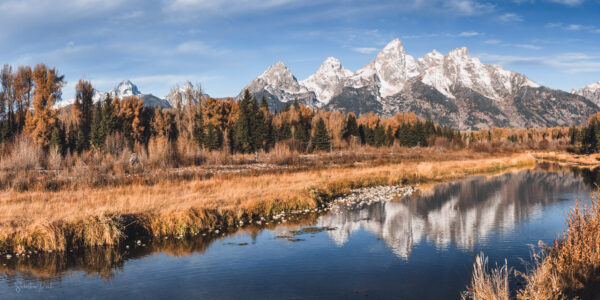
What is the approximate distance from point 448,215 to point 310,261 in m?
11.9

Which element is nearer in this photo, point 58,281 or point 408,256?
point 58,281

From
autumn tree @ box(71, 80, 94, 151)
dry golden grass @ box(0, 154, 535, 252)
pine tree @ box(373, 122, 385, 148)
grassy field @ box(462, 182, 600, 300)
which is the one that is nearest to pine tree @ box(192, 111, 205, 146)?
autumn tree @ box(71, 80, 94, 151)

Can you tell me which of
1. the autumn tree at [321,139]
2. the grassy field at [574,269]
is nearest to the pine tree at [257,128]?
the autumn tree at [321,139]

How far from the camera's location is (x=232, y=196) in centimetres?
2445

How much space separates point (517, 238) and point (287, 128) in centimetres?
7749

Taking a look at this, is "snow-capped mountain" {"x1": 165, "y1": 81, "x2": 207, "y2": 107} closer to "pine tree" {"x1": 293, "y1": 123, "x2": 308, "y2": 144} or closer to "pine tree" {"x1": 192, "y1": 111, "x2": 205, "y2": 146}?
"pine tree" {"x1": 192, "y1": 111, "x2": 205, "y2": 146}

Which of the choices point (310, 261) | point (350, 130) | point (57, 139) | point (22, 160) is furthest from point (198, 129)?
point (310, 261)

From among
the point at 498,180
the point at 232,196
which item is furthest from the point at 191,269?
the point at 498,180

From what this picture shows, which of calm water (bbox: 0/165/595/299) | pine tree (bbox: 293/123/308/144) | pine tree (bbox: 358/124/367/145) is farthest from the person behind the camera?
pine tree (bbox: 358/124/367/145)

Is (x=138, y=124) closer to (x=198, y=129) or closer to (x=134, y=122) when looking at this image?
(x=134, y=122)

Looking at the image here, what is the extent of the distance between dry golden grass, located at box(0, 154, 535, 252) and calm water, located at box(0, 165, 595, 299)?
1.14 metres

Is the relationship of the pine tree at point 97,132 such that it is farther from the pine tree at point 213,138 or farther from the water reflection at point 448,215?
the water reflection at point 448,215

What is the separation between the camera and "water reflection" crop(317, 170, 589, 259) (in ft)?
59.4

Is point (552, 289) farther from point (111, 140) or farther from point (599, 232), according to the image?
point (111, 140)
